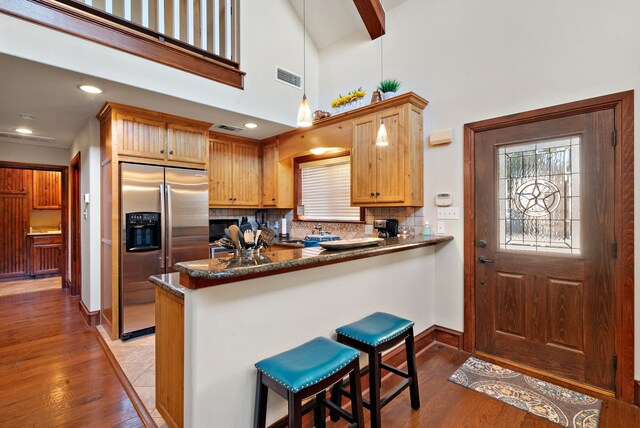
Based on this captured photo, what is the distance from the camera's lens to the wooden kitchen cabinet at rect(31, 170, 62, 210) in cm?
642

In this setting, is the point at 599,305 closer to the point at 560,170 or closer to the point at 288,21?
the point at 560,170

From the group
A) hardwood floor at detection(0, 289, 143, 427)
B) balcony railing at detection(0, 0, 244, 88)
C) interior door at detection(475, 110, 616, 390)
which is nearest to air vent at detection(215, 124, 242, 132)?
balcony railing at detection(0, 0, 244, 88)

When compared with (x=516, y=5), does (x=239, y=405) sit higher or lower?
lower

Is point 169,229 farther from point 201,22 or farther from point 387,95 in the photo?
point 387,95

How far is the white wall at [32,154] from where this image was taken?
185 inches

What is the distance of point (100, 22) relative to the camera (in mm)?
2467

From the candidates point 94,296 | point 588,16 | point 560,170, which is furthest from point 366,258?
point 94,296

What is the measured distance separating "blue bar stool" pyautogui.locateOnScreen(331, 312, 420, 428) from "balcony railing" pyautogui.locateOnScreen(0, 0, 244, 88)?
280 centimetres

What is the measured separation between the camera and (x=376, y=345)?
1819mm

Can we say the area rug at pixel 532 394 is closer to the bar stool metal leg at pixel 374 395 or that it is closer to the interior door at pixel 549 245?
the interior door at pixel 549 245

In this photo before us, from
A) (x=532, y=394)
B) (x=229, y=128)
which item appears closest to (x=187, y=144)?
(x=229, y=128)

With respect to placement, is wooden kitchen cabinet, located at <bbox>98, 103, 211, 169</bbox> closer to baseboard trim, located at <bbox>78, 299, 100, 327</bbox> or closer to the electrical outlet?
baseboard trim, located at <bbox>78, 299, 100, 327</bbox>

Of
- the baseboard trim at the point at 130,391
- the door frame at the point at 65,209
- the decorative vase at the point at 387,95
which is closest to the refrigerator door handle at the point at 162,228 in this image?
the baseboard trim at the point at 130,391

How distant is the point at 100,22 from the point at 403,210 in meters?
3.22
